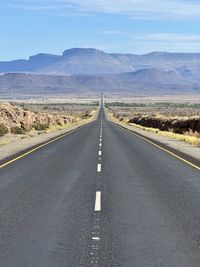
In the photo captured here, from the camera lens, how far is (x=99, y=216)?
33.2 feet

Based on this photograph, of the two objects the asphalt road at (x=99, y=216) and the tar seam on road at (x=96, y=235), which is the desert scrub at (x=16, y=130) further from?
the tar seam on road at (x=96, y=235)

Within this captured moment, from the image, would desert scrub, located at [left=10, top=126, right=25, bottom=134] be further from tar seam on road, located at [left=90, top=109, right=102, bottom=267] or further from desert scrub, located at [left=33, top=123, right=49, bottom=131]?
tar seam on road, located at [left=90, top=109, right=102, bottom=267]

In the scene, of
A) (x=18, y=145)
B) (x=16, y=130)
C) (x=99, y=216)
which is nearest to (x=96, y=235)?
(x=99, y=216)

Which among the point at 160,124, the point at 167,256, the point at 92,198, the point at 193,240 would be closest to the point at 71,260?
the point at 167,256

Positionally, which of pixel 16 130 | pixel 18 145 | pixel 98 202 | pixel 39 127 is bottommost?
pixel 39 127

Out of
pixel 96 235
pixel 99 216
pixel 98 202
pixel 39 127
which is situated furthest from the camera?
pixel 39 127

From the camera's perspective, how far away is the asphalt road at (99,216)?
7383 millimetres


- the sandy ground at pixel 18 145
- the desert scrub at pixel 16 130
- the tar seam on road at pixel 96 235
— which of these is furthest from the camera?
the desert scrub at pixel 16 130

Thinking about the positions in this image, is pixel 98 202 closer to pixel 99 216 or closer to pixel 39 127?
pixel 99 216

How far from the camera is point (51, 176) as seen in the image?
1617cm

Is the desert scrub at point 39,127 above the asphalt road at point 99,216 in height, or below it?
below

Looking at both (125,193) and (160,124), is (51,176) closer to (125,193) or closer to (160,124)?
(125,193)

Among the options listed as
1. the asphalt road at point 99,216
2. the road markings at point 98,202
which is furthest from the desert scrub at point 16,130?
the road markings at point 98,202

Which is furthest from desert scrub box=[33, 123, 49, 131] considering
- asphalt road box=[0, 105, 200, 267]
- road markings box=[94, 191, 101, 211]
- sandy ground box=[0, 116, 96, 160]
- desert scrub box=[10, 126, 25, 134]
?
road markings box=[94, 191, 101, 211]
